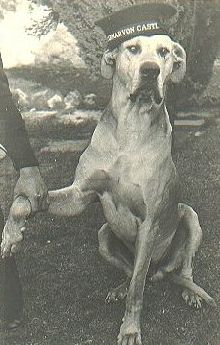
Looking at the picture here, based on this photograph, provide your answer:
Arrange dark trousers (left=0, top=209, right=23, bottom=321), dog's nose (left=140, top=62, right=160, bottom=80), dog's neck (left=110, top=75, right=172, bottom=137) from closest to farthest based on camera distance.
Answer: dog's nose (left=140, top=62, right=160, bottom=80)
dog's neck (left=110, top=75, right=172, bottom=137)
dark trousers (left=0, top=209, right=23, bottom=321)

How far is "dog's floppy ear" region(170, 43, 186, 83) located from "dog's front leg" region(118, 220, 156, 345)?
57 centimetres

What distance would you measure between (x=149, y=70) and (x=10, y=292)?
1.08 meters

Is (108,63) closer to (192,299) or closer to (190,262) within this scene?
(190,262)

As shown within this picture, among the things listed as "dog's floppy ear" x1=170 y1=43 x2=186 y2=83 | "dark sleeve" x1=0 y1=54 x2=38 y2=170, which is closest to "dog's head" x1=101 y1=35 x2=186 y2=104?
"dog's floppy ear" x1=170 y1=43 x2=186 y2=83

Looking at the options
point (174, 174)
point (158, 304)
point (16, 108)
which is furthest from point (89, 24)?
point (158, 304)

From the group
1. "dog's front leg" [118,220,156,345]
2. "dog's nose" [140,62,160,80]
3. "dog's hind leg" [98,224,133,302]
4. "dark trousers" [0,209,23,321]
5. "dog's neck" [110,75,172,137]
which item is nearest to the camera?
"dog's nose" [140,62,160,80]

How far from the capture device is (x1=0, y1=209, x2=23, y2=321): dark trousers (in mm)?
3037

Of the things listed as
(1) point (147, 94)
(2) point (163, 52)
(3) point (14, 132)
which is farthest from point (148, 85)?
(3) point (14, 132)

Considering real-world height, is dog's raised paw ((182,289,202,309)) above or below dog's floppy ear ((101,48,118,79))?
below

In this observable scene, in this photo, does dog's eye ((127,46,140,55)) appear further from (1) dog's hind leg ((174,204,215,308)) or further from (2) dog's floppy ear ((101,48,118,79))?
(1) dog's hind leg ((174,204,215,308))

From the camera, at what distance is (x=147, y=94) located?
2756mm

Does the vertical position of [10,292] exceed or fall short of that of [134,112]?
it falls short

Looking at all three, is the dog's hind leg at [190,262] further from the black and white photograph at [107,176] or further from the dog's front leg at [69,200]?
the dog's front leg at [69,200]

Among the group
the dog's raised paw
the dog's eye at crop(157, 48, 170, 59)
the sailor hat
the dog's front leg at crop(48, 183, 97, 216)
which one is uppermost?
the sailor hat
